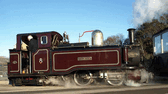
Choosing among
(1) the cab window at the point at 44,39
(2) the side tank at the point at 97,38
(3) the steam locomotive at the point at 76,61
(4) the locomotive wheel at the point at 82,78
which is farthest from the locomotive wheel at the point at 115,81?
Result: (1) the cab window at the point at 44,39

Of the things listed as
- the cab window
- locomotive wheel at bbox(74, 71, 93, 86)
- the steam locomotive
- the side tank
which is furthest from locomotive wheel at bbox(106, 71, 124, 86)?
the cab window

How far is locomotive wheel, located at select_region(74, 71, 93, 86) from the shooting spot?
1046 centimetres

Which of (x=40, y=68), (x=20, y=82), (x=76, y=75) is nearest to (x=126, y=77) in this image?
(x=76, y=75)

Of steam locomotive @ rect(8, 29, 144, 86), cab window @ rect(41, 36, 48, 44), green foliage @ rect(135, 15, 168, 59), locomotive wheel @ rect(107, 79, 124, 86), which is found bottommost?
locomotive wheel @ rect(107, 79, 124, 86)

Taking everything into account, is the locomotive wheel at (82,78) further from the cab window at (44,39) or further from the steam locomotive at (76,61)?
the cab window at (44,39)

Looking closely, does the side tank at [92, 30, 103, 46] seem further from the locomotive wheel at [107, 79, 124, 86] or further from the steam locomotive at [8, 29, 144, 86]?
the locomotive wheel at [107, 79, 124, 86]

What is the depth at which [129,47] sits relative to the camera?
10.1m

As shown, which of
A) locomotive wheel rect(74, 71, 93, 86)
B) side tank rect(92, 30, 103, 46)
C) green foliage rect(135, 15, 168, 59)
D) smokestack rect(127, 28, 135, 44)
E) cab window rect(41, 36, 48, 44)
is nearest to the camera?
smokestack rect(127, 28, 135, 44)

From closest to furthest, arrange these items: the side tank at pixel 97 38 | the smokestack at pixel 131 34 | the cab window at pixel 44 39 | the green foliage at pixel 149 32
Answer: the smokestack at pixel 131 34
the side tank at pixel 97 38
the cab window at pixel 44 39
the green foliage at pixel 149 32

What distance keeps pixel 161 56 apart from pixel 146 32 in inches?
1060

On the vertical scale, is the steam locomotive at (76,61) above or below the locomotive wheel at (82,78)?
above

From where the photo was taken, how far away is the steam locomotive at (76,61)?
10.1 meters

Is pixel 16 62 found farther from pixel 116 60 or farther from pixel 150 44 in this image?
pixel 150 44

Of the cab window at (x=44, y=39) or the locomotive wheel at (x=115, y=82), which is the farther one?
the cab window at (x=44, y=39)
